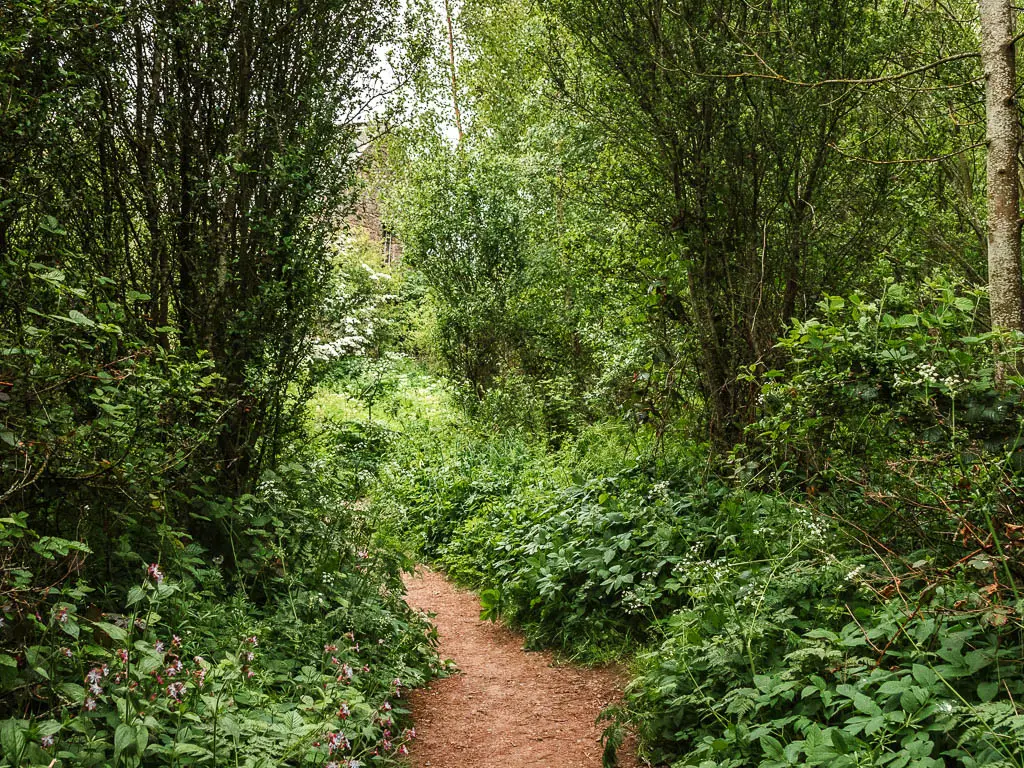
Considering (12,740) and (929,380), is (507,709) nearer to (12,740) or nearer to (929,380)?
(12,740)

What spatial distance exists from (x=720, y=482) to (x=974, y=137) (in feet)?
15.8

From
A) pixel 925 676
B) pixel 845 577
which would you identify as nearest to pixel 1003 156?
pixel 845 577

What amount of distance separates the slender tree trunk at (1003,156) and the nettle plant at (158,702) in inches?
164

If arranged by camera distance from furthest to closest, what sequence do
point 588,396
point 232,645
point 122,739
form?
point 588,396 < point 232,645 < point 122,739

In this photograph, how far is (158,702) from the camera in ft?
10.2

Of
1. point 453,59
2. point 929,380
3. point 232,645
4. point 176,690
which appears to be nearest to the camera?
point 176,690

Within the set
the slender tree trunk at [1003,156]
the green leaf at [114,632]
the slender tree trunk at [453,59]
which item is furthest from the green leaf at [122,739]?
the slender tree trunk at [453,59]

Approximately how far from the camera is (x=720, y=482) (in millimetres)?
6438

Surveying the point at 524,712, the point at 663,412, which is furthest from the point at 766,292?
the point at 524,712

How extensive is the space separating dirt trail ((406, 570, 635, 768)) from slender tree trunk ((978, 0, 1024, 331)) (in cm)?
343

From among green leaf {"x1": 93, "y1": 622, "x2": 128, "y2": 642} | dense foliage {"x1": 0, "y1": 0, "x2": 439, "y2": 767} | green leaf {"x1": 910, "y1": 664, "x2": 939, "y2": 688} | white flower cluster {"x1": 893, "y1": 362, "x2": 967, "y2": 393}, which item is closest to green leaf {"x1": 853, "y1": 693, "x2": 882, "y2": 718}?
green leaf {"x1": 910, "y1": 664, "x2": 939, "y2": 688}

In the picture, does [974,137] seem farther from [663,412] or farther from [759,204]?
[663,412]

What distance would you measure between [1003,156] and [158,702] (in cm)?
529

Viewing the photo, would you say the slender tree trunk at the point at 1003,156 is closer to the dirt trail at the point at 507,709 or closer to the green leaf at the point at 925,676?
the green leaf at the point at 925,676
